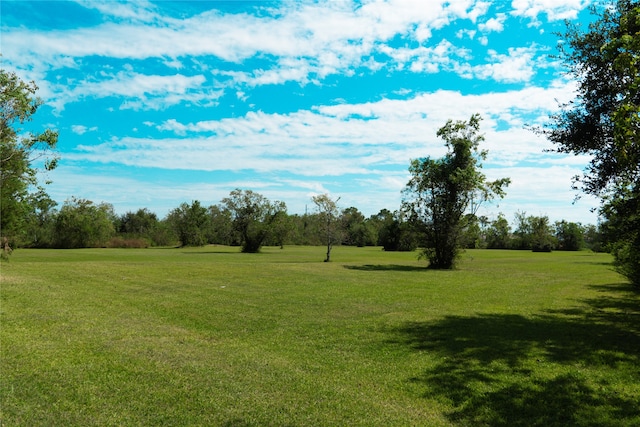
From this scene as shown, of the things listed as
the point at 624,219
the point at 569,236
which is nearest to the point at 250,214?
the point at 624,219

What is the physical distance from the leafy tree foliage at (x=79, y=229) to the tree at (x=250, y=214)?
1405 inches

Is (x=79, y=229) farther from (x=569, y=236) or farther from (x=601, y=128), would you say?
(x=569, y=236)

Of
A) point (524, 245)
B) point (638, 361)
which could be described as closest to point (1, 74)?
point (638, 361)

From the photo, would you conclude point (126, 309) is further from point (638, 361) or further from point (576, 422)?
point (638, 361)

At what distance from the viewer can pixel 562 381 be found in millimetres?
8602

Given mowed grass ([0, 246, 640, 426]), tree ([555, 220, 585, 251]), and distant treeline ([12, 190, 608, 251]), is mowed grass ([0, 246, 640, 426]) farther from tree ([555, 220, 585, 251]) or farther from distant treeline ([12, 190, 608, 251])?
tree ([555, 220, 585, 251])

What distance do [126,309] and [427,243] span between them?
32.0 m

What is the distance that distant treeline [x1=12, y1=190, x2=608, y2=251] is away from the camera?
55.1m

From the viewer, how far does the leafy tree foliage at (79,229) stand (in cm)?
8981

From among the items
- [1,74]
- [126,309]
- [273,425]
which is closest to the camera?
[273,425]

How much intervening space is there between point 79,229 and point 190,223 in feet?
80.5

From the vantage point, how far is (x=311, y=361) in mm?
9859

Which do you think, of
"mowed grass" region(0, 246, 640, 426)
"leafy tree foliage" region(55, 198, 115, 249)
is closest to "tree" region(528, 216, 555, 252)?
"mowed grass" region(0, 246, 640, 426)

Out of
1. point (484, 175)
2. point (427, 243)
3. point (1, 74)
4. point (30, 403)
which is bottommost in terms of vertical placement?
point (30, 403)
